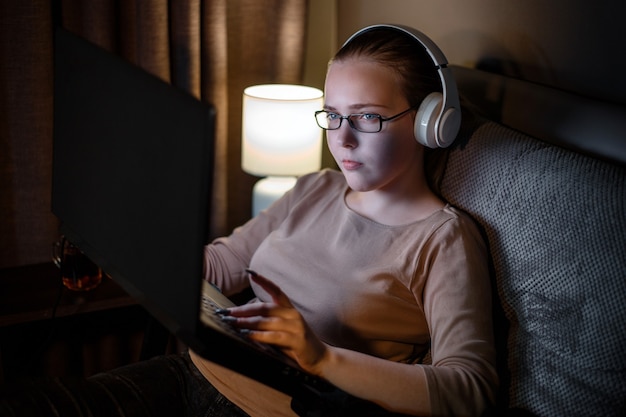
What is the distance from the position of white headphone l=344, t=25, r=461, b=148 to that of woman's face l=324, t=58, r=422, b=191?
0.14ft

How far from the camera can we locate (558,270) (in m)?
1.12

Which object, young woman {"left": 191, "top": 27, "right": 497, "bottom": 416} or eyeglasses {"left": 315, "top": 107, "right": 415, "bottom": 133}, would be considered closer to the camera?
young woman {"left": 191, "top": 27, "right": 497, "bottom": 416}

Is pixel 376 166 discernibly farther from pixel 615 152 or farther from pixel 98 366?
pixel 98 366

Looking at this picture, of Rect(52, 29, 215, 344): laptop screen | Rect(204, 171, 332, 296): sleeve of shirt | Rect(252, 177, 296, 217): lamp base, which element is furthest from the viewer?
Rect(252, 177, 296, 217): lamp base

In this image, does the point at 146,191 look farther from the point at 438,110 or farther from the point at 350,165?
the point at 438,110

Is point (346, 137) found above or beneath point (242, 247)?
above

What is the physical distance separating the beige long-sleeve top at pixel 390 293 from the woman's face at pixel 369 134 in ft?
0.39

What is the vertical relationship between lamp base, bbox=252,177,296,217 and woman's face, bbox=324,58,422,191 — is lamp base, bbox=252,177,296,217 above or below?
below

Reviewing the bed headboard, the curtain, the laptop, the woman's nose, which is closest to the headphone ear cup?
the woman's nose

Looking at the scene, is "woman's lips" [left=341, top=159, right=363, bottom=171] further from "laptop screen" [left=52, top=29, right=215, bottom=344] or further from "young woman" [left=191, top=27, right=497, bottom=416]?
"laptop screen" [left=52, top=29, right=215, bottom=344]

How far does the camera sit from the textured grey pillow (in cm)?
105

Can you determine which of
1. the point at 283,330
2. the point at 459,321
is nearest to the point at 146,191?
the point at 283,330

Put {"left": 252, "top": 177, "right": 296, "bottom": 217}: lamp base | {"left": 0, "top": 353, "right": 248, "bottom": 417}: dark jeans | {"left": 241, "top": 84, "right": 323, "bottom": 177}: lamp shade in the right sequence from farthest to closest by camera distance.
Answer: {"left": 252, "top": 177, "right": 296, "bottom": 217}: lamp base
{"left": 241, "top": 84, "right": 323, "bottom": 177}: lamp shade
{"left": 0, "top": 353, "right": 248, "bottom": 417}: dark jeans

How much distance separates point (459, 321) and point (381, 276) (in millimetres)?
190
